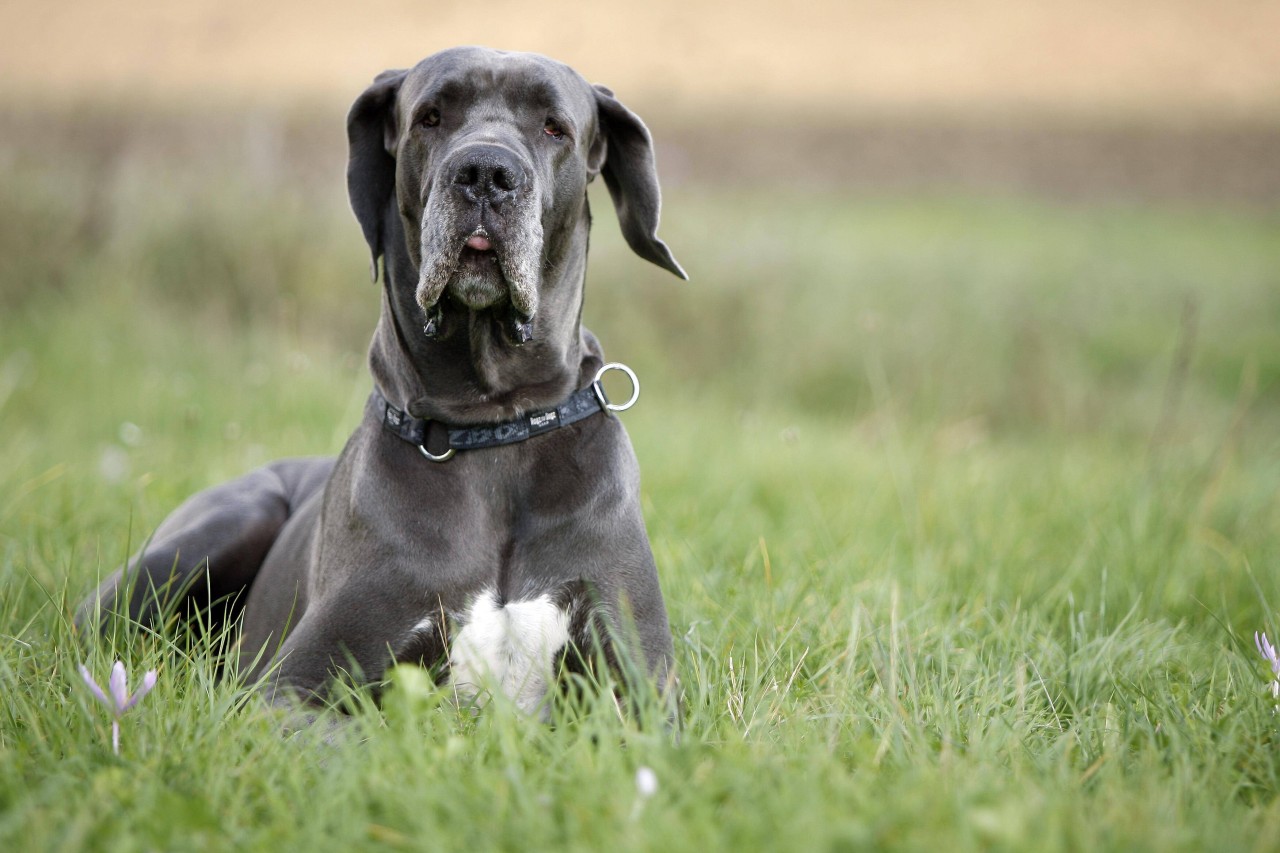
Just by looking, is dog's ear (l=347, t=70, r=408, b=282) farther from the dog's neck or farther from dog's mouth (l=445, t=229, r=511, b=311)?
dog's mouth (l=445, t=229, r=511, b=311)

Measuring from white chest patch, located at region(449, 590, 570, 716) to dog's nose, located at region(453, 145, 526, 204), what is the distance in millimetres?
910

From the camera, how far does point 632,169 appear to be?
3.07 meters

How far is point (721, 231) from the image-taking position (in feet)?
28.7

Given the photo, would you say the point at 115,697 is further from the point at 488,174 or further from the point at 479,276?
the point at 488,174

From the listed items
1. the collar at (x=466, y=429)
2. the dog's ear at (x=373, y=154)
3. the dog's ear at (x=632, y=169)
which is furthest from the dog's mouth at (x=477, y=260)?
the dog's ear at (x=632, y=169)

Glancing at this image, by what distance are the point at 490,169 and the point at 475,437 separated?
0.63m

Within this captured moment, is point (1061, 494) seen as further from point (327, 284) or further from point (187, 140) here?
point (187, 140)

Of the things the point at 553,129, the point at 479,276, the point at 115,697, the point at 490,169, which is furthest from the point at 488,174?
the point at 115,697

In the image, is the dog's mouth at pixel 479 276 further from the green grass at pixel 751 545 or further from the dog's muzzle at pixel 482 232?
the green grass at pixel 751 545

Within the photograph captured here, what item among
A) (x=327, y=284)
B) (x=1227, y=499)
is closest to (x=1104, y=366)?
(x=1227, y=499)

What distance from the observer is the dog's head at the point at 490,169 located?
2.48 meters

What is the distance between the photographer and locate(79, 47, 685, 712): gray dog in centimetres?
246

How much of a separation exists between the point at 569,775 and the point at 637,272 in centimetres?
660

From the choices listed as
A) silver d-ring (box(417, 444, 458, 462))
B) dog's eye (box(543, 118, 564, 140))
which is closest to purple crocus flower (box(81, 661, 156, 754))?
silver d-ring (box(417, 444, 458, 462))
